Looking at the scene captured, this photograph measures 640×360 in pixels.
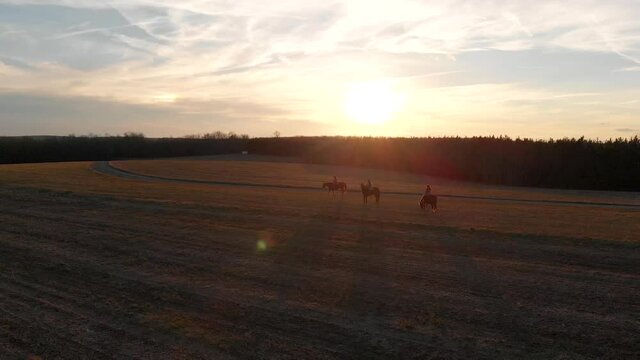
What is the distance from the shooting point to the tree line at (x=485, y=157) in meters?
52.7

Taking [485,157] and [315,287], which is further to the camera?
[485,157]

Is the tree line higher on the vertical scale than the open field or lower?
higher

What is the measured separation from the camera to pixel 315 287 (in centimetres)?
1061

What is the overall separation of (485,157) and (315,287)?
5199 centimetres

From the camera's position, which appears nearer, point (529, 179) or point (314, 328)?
point (314, 328)

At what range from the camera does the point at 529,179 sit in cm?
5588

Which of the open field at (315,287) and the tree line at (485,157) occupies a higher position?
the tree line at (485,157)

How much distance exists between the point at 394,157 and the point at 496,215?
48.3 m

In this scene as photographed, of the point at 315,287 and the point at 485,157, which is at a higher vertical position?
the point at 485,157

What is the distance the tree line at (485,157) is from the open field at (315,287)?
36.4m

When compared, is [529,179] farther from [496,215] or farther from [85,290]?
[85,290]

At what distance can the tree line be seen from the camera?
5266cm

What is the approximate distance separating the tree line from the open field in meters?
36.4

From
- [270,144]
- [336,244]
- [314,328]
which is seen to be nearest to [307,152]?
[270,144]
